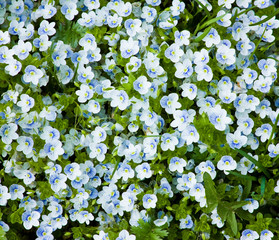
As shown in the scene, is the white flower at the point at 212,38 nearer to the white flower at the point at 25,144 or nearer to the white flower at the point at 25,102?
the white flower at the point at 25,102

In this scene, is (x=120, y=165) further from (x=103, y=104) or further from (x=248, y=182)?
(x=248, y=182)

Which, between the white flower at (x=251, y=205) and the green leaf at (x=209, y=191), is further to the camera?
the white flower at (x=251, y=205)

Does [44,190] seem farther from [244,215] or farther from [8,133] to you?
[244,215]

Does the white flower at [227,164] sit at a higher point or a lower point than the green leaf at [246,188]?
higher

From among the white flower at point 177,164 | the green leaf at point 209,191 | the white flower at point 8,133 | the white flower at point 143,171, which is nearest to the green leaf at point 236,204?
the green leaf at point 209,191

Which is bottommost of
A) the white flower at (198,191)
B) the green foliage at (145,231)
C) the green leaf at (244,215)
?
the green foliage at (145,231)

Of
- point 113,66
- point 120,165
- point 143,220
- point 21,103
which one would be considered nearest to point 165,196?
point 143,220

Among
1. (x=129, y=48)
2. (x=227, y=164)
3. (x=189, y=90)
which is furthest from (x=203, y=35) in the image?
(x=227, y=164)

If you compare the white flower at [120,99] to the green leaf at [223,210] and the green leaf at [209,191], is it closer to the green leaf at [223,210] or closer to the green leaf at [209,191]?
the green leaf at [209,191]
